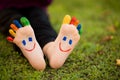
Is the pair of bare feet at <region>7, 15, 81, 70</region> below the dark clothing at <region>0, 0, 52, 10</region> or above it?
below

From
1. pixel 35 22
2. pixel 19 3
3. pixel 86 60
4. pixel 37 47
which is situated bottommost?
pixel 86 60

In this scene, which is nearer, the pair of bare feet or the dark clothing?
the pair of bare feet

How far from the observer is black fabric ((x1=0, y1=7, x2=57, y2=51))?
1724mm

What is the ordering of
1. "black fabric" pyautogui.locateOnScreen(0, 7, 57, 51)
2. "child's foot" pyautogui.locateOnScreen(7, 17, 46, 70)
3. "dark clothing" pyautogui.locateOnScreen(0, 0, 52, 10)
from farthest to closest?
"dark clothing" pyautogui.locateOnScreen(0, 0, 52, 10) < "black fabric" pyautogui.locateOnScreen(0, 7, 57, 51) < "child's foot" pyautogui.locateOnScreen(7, 17, 46, 70)

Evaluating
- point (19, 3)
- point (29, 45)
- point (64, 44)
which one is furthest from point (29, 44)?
point (19, 3)

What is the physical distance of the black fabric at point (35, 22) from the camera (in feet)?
5.65

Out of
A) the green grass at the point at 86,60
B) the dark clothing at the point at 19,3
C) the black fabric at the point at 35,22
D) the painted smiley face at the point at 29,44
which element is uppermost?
the dark clothing at the point at 19,3

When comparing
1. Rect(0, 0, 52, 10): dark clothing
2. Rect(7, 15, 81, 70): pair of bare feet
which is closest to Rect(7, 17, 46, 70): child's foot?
Rect(7, 15, 81, 70): pair of bare feet

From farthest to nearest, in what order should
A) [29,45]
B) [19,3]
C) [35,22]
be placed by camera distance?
[19,3] → [35,22] → [29,45]

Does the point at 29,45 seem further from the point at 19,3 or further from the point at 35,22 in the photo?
the point at 19,3

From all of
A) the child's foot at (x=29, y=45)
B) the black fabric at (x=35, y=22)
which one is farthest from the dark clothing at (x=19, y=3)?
the child's foot at (x=29, y=45)

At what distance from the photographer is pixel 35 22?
191 centimetres

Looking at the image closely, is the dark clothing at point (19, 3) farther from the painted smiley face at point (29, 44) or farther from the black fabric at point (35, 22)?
the painted smiley face at point (29, 44)

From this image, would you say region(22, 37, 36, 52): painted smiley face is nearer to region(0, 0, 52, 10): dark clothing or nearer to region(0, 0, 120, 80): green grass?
region(0, 0, 120, 80): green grass
